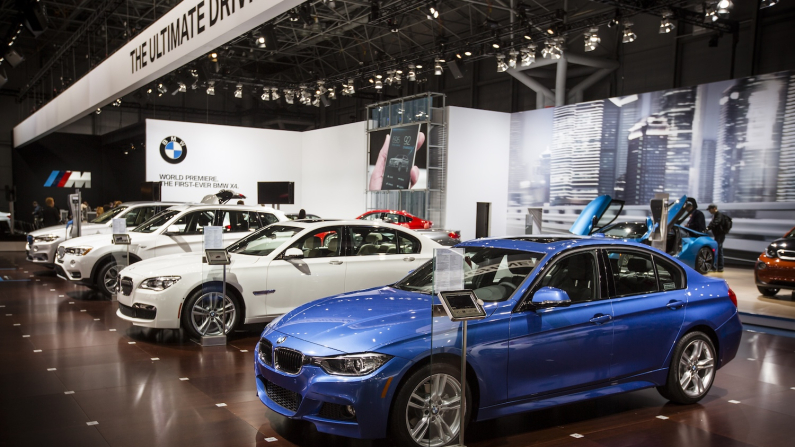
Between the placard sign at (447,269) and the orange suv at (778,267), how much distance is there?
8652mm

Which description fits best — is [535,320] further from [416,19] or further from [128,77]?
[416,19]

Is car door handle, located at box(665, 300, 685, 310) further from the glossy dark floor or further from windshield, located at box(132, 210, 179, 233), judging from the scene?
windshield, located at box(132, 210, 179, 233)

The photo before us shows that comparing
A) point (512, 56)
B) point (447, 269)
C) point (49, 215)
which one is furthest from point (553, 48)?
point (447, 269)

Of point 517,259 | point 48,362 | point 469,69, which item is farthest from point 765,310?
point 469,69

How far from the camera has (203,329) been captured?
6.90 meters

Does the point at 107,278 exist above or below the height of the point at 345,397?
below

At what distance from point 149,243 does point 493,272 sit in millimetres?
6869

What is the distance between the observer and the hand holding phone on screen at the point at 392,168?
70.1 feet

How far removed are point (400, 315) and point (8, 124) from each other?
110 feet

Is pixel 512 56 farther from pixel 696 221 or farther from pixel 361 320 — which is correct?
pixel 361 320

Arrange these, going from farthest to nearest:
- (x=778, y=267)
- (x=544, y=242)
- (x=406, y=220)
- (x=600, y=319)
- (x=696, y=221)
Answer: (x=406, y=220), (x=696, y=221), (x=778, y=267), (x=544, y=242), (x=600, y=319)

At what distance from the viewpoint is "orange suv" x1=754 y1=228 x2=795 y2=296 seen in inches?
389

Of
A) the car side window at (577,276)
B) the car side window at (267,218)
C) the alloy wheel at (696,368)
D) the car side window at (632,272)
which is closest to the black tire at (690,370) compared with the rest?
the alloy wheel at (696,368)

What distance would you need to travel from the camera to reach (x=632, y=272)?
Result: 488 centimetres
